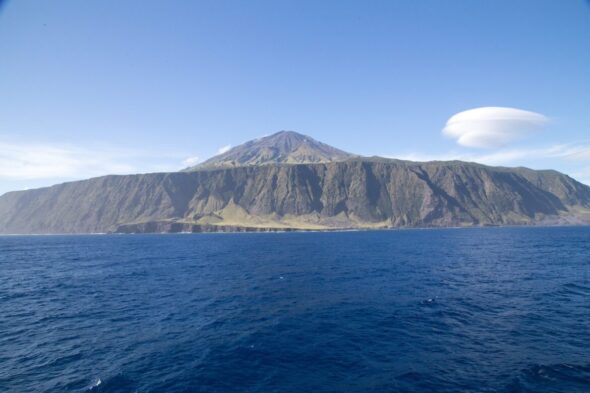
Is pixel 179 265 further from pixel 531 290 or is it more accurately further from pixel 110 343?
pixel 531 290

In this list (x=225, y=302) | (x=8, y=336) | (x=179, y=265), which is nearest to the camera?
(x=8, y=336)

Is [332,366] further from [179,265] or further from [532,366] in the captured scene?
[179,265]

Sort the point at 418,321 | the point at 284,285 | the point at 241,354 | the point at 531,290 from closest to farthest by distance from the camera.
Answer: the point at 241,354 → the point at 418,321 → the point at 531,290 → the point at 284,285

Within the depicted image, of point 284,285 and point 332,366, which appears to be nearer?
point 332,366

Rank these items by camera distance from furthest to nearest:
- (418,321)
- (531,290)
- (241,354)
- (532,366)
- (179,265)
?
1. (179,265)
2. (531,290)
3. (418,321)
4. (241,354)
5. (532,366)

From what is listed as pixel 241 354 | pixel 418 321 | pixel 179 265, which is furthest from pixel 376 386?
pixel 179 265

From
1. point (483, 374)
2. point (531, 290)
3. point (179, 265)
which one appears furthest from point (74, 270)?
point (531, 290)
